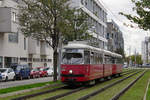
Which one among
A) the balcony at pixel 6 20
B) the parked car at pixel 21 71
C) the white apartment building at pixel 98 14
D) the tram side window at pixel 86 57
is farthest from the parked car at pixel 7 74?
the white apartment building at pixel 98 14

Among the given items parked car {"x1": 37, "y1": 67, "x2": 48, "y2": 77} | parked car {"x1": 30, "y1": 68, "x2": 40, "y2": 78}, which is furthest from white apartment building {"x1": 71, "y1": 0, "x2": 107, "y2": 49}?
parked car {"x1": 30, "y1": 68, "x2": 40, "y2": 78}

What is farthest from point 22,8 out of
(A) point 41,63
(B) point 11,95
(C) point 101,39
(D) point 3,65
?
(C) point 101,39

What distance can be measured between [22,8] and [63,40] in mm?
4266

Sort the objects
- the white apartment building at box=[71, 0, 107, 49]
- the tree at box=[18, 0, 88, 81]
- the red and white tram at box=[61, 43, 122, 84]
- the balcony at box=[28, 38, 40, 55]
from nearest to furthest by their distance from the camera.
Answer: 1. the red and white tram at box=[61, 43, 122, 84]
2. the tree at box=[18, 0, 88, 81]
3. the balcony at box=[28, 38, 40, 55]
4. the white apartment building at box=[71, 0, 107, 49]

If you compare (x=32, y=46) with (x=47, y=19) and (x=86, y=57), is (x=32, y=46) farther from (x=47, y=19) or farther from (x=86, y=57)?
(x=86, y=57)

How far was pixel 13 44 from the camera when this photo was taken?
48062mm

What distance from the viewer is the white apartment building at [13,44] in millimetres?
43469

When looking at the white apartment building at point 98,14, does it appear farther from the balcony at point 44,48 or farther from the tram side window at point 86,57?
the tram side window at point 86,57

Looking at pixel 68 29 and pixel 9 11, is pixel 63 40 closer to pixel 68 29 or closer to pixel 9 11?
pixel 68 29

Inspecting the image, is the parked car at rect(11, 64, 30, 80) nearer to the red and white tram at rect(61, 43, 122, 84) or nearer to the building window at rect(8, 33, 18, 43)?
the building window at rect(8, 33, 18, 43)

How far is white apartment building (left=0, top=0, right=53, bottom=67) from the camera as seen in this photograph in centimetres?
4347

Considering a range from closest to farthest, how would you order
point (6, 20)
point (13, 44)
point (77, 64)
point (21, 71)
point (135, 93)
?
point (135, 93) < point (77, 64) < point (21, 71) < point (6, 20) < point (13, 44)

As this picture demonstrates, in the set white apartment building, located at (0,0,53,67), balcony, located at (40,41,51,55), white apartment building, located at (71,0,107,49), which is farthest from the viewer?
balcony, located at (40,41,51,55)

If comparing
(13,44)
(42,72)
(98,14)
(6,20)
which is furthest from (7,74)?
(98,14)
